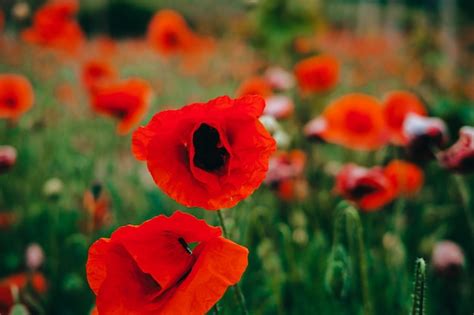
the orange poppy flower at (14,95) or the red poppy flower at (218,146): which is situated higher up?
the red poppy flower at (218,146)

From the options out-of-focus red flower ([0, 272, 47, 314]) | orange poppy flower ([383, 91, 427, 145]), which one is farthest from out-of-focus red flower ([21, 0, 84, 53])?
orange poppy flower ([383, 91, 427, 145])

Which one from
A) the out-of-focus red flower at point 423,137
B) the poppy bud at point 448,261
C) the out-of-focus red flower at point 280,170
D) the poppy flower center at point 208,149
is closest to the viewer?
the poppy flower center at point 208,149

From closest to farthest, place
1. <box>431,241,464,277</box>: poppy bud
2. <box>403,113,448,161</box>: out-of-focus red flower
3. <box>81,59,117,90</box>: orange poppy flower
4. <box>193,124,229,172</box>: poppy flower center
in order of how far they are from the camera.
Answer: <box>193,124,229,172</box>: poppy flower center < <box>403,113,448,161</box>: out-of-focus red flower < <box>431,241,464,277</box>: poppy bud < <box>81,59,117,90</box>: orange poppy flower

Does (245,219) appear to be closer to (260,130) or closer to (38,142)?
(260,130)

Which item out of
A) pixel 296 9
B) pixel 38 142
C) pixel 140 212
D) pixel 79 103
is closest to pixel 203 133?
pixel 140 212

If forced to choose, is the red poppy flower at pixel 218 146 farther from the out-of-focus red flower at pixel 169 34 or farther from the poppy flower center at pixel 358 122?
the out-of-focus red flower at pixel 169 34

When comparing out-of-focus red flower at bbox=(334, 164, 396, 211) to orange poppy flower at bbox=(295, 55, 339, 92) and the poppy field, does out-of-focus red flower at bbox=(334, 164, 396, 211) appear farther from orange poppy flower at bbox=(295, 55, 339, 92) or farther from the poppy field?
orange poppy flower at bbox=(295, 55, 339, 92)

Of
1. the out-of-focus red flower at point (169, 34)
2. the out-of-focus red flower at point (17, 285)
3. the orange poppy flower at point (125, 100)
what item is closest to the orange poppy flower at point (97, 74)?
the out-of-focus red flower at point (169, 34)

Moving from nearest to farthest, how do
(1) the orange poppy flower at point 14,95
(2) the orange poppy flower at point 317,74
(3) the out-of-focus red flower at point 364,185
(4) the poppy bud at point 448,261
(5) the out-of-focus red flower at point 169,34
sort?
(4) the poppy bud at point 448,261
(3) the out-of-focus red flower at point 364,185
(1) the orange poppy flower at point 14,95
(2) the orange poppy flower at point 317,74
(5) the out-of-focus red flower at point 169,34
